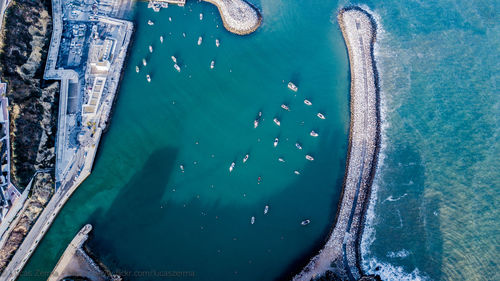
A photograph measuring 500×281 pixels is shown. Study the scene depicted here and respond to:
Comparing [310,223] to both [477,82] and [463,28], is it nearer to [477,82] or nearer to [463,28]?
[477,82]

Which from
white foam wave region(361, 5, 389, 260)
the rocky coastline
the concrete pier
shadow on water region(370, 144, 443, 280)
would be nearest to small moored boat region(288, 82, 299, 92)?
white foam wave region(361, 5, 389, 260)

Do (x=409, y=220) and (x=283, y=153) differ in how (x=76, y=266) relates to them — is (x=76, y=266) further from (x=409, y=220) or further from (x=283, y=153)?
(x=409, y=220)

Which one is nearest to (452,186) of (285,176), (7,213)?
(285,176)

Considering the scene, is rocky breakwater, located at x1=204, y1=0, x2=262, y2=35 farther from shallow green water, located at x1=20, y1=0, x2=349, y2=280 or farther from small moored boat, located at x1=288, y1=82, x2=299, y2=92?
small moored boat, located at x1=288, y1=82, x2=299, y2=92

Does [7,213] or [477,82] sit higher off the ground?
[477,82]

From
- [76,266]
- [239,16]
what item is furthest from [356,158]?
[76,266]

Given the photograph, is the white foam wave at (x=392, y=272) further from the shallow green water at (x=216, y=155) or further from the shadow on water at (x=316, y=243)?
the shallow green water at (x=216, y=155)

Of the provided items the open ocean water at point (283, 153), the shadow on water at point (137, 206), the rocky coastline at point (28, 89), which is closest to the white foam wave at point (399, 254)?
the open ocean water at point (283, 153)
